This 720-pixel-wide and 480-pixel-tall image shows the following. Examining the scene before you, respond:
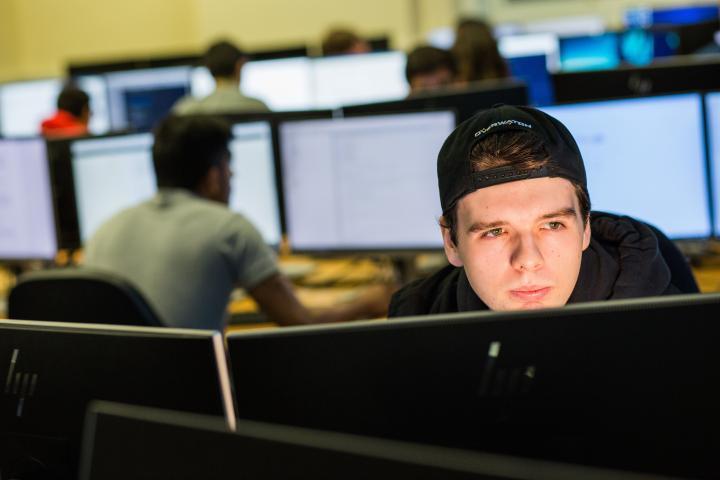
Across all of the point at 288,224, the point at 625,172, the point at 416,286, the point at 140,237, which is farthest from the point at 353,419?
the point at 288,224

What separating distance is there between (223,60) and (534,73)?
1.42 meters

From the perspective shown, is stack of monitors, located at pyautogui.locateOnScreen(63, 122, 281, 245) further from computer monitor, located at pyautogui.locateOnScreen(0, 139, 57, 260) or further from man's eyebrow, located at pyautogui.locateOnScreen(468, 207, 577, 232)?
man's eyebrow, located at pyautogui.locateOnScreen(468, 207, 577, 232)

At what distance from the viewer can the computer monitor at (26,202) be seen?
11.4 feet

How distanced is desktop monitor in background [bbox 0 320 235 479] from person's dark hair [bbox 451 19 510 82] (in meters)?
3.33

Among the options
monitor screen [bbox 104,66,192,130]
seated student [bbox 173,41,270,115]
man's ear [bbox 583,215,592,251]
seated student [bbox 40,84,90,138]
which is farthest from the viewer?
monitor screen [bbox 104,66,192,130]

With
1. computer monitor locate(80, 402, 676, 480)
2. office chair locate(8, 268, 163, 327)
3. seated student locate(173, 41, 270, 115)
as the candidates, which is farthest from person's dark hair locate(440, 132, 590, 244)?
seated student locate(173, 41, 270, 115)

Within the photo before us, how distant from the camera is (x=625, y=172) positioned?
9.05ft

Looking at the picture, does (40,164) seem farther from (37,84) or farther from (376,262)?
(37,84)

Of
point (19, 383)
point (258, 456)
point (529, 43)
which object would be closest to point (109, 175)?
point (19, 383)

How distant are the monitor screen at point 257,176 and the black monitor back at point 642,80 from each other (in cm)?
92

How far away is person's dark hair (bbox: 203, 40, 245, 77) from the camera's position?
197 inches

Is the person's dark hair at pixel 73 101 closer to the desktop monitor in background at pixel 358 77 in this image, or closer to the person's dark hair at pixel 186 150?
the desktop monitor in background at pixel 358 77

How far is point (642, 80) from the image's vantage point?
3.48 metres

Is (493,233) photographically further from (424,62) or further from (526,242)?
(424,62)
